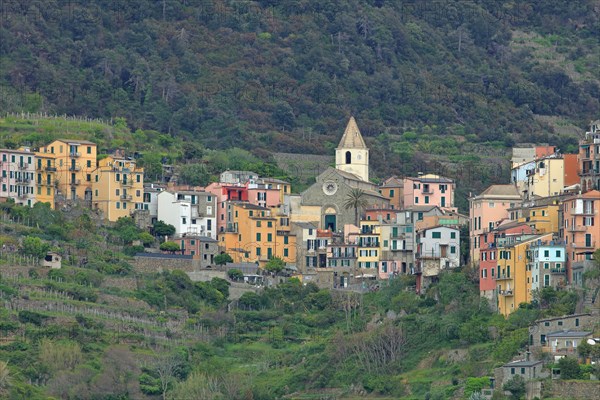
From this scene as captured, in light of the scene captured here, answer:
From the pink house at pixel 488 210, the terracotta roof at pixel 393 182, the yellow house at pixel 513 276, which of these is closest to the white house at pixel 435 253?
the pink house at pixel 488 210

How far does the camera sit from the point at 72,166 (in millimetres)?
128000

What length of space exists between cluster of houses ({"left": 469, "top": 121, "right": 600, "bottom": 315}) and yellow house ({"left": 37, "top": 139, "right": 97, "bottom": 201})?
20538 millimetres

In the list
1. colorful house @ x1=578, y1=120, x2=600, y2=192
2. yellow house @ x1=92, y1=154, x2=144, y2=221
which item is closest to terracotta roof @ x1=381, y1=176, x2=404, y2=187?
yellow house @ x1=92, y1=154, x2=144, y2=221

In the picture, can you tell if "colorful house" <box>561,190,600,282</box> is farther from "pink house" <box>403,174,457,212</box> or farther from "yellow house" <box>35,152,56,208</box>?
"yellow house" <box>35,152,56,208</box>

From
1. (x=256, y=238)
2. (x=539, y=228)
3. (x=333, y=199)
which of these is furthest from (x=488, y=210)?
(x=333, y=199)

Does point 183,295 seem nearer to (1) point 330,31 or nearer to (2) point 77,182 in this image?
(2) point 77,182

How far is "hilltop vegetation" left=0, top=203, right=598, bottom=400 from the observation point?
355 ft

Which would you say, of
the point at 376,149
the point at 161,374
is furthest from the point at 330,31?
the point at 161,374

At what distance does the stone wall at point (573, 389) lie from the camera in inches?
3935

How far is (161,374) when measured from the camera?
110 meters

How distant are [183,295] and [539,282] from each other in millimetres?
Answer: 18853

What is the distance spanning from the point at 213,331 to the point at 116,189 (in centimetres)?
1337

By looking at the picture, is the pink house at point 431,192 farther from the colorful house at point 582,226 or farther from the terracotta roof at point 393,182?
the colorful house at point 582,226

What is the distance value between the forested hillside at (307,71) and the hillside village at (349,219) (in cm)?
1584
